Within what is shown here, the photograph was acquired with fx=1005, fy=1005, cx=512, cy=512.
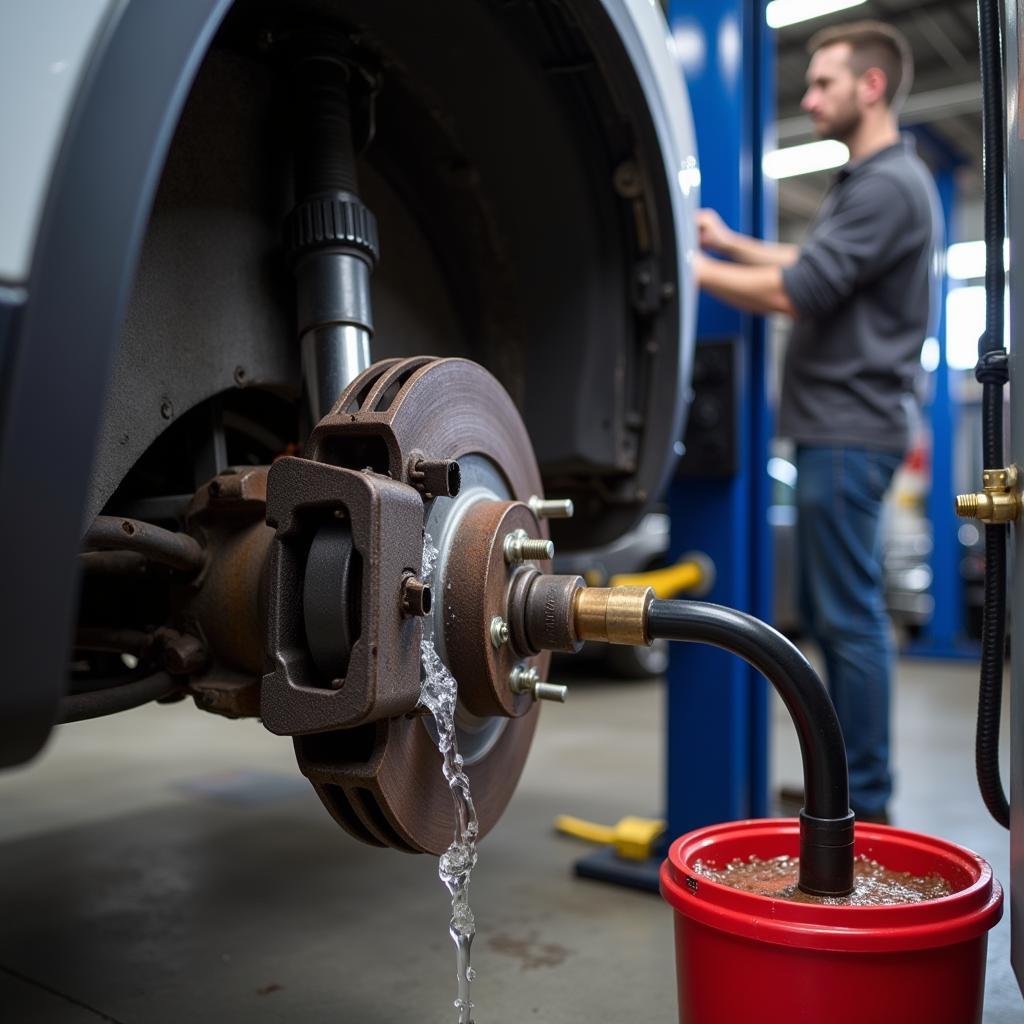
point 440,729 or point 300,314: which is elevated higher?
point 300,314

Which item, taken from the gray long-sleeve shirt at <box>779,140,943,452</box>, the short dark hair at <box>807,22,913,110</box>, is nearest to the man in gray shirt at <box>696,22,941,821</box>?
the gray long-sleeve shirt at <box>779,140,943,452</box>

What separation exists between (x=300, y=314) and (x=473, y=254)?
0.41m

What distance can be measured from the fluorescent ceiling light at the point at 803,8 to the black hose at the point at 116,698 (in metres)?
5.57

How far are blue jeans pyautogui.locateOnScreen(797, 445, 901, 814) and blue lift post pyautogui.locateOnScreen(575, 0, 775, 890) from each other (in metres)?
0.12

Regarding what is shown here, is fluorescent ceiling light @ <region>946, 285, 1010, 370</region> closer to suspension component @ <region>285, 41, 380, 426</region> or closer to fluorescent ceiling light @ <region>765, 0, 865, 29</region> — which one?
fluorescent ceiling light @ <region>765, 0, 865, 29</region>

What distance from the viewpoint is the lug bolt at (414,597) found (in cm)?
80

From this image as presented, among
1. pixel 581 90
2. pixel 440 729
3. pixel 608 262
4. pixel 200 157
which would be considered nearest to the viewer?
pixel 440 729

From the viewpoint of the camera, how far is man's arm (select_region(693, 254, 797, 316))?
5.46 feet

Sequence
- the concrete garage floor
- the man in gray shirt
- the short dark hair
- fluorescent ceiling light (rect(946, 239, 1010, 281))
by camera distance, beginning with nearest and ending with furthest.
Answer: the concrete garage floor, the man in gray shirt, the short dark hair, fluorescent ceiling light (rect(946, 239, 1010, 281))

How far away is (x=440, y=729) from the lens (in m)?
0.91

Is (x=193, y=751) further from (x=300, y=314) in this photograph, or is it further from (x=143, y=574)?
(x=300, y=314)

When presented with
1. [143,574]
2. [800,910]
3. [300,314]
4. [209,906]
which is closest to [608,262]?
[300,314]

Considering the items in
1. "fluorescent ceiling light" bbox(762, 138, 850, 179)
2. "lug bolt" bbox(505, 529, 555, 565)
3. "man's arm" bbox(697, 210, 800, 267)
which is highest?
"fluorescent ceiling light" bbox(762, 138, 850, 179)

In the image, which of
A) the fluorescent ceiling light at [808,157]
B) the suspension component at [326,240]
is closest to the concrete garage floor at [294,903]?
the suspension component at [326,240]
